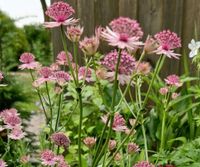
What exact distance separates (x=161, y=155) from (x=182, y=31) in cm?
153

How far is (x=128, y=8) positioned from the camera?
10.6 ft

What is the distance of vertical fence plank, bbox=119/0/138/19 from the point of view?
10.5 feet

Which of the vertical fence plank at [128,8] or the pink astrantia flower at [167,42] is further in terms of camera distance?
the vertical fence plank at [128,8]

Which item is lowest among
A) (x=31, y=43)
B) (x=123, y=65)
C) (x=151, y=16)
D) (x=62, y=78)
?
(x=31, y=43)

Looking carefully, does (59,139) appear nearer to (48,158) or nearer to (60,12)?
(48,158)

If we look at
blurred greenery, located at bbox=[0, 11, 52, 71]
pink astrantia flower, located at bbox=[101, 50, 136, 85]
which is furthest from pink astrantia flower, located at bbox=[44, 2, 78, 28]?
blurred greenery, located at bbox=[0, 11, 52, 71]

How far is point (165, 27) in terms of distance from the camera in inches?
124

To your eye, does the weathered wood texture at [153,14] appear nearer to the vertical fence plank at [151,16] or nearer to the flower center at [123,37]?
the vertical fence plank at [151,16]

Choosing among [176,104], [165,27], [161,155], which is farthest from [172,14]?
[161,155]

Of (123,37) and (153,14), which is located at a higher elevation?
(123,37)

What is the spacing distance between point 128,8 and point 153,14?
0.57 feet

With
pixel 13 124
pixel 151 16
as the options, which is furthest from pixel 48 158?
pixel 151 16

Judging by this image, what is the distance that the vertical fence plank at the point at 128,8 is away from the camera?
3.21m

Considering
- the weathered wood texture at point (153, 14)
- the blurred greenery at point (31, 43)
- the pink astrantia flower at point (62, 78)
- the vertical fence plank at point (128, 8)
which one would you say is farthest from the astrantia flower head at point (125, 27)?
the blurred greenery at point (31, 43)
